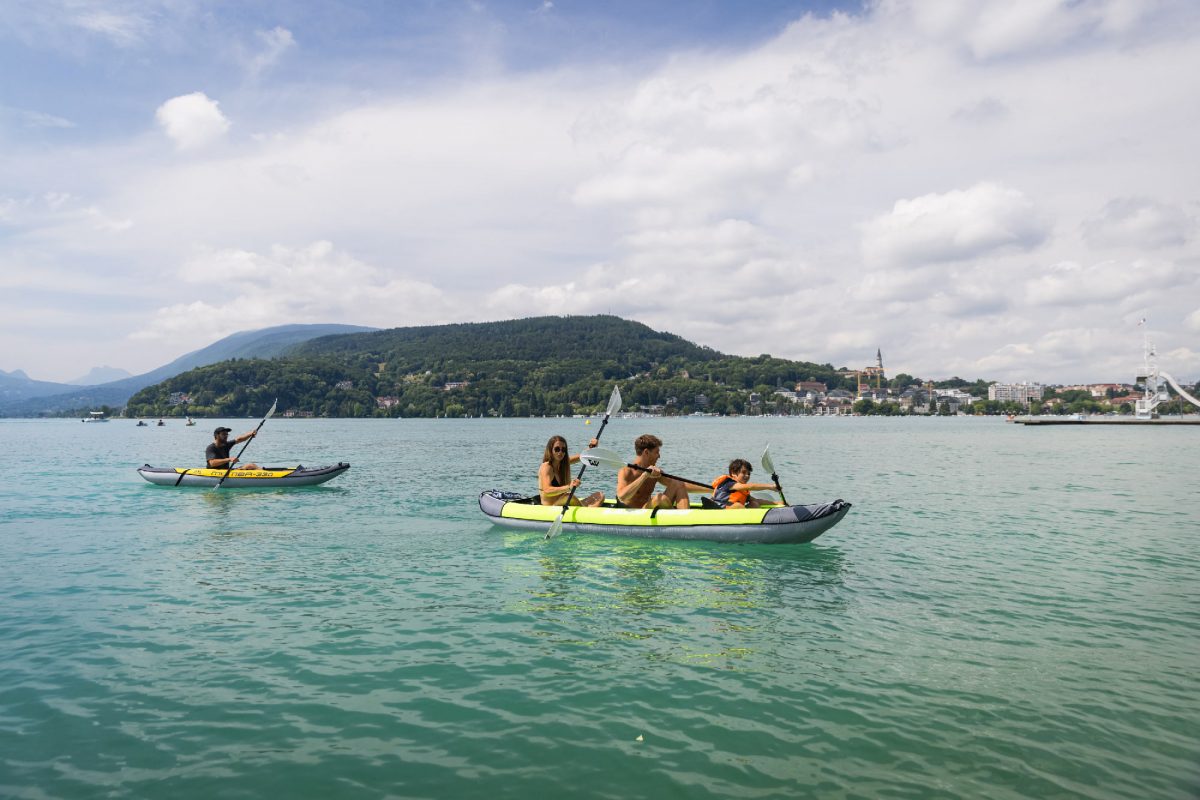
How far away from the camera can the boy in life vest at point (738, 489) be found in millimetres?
14391

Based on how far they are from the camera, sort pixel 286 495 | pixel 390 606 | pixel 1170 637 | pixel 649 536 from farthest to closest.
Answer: pixel 286 495, pixel 649 536, pixel 390 606, pixel 1170 637

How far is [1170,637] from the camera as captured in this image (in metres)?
8.65

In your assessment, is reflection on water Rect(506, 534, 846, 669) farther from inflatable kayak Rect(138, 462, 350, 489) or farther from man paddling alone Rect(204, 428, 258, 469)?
man paddling alone Rect(204, 428, 258, 469)

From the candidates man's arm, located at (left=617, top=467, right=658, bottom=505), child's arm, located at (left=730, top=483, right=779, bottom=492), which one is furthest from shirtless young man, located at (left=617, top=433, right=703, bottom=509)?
child's arm, located at (left=730, top=483, right=779, bottom=492)

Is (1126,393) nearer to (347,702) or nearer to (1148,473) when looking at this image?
(1148,473)

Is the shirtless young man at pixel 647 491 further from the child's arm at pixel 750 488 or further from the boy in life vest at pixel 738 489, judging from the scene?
the child's arm at pixel 750 488

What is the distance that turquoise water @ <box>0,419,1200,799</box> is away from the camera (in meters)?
5.45

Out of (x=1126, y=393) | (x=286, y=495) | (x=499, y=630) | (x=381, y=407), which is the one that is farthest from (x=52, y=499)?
(x=1126, y=393)

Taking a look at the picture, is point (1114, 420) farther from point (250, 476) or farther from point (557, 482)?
point (250, 476)

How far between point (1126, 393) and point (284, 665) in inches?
9539

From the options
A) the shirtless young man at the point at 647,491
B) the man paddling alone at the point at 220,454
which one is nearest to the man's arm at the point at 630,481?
the shirtless young man at the point at 647,491

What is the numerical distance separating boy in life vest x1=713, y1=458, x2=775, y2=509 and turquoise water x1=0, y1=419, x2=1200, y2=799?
987 mm

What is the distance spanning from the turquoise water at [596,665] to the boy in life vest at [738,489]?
987 mm

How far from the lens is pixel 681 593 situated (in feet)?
35.0
